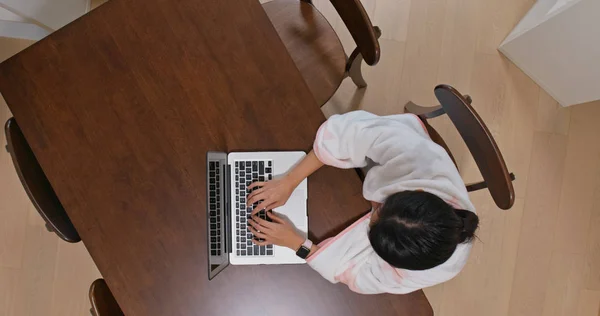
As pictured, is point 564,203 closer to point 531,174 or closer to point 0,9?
point 531,174

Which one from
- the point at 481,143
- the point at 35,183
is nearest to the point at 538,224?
the point at 481,143

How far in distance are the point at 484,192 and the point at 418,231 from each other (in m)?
1.08

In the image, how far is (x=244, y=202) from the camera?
1.12m

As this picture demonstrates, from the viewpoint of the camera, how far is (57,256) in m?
1.76

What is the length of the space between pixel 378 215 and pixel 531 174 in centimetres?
119

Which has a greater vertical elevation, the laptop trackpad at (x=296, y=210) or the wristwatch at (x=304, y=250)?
the laptop trackpad at (x=296, y=210)

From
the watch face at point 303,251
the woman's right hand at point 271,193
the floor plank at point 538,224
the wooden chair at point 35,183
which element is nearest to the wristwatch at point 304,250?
the watch face at point 303,251

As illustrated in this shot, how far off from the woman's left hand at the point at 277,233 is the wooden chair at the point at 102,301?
397 millimetres

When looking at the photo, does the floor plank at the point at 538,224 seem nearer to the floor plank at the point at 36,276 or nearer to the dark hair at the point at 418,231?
the dark hair at the point at 418,231

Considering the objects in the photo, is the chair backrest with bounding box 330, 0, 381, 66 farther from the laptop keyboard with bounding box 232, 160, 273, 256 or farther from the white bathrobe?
the laptop keyboard with bounding box 232, 160, 273, 256

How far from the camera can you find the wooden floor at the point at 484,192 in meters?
1.77

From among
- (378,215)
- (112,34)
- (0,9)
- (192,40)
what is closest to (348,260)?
(378,215)

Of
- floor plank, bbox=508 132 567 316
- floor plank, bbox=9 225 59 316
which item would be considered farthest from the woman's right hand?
floor plank, bbox=508 132 567 316

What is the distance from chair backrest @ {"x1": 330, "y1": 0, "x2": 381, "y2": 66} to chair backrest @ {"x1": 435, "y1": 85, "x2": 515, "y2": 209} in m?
0.22
